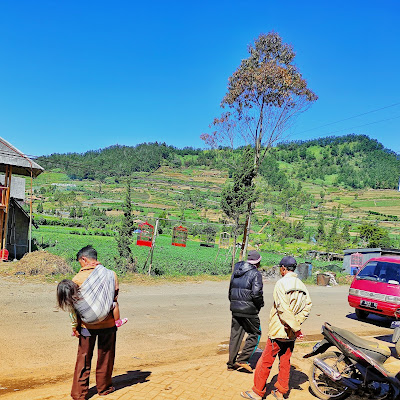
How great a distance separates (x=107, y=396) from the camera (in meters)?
4.64

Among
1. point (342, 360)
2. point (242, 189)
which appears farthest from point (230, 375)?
point (242, 189)

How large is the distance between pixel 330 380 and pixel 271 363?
989 millimetres

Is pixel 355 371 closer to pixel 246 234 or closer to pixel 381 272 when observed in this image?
pixel 381 272

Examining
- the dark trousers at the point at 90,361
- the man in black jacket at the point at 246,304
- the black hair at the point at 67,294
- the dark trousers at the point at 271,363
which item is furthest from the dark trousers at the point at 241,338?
the black hair at the point at 67,294

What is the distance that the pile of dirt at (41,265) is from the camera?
47.6 ft

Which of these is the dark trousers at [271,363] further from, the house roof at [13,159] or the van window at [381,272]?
the house roof at [13,159]

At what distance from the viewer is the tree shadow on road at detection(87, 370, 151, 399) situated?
16.2 ft

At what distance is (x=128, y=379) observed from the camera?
17.7ft

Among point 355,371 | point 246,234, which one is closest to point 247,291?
point 355,371

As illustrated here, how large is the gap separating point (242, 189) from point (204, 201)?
83732mm

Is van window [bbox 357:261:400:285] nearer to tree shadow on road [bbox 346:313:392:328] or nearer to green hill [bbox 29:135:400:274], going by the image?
tree shadow on road [bbox 346:313:392:328]

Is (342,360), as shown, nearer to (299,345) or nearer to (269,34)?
(299,345)

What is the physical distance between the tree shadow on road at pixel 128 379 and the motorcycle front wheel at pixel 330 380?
2269 mm

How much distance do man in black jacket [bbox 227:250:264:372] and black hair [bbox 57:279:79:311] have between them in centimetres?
243
